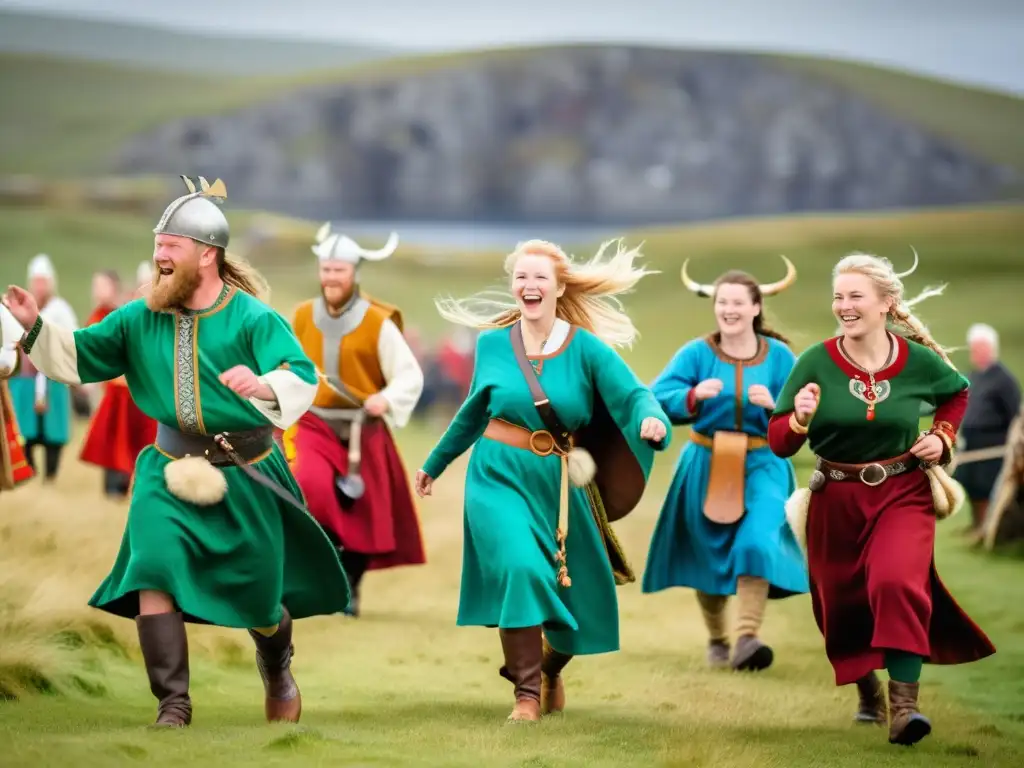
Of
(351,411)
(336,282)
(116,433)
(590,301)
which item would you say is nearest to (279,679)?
(590,301)

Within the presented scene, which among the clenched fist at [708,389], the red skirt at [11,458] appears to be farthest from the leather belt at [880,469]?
the red skirt at [11,458]

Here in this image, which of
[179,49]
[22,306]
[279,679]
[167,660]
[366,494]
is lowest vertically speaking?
[279,679]

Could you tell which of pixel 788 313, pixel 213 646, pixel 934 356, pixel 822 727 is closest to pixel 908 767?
pixel 822 727

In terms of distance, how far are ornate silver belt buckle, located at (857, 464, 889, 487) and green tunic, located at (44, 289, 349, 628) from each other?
6.55 ft

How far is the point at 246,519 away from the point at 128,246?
25885 mm

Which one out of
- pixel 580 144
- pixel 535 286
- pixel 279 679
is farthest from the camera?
pixel 580 144

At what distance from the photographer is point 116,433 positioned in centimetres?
1156

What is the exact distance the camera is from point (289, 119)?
122ft

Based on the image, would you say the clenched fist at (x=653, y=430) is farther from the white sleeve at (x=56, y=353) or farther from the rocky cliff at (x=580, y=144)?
the rocky cliff at (x=580, y=144)

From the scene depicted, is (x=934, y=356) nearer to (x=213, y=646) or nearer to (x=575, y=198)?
(x=213, y=646)

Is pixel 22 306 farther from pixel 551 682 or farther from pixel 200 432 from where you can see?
pixel 551 682

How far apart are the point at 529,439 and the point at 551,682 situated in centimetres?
98

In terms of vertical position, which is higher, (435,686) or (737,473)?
(737,473)

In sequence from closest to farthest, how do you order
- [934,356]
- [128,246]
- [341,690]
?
1. [934,356]
2. [341,690]
3. [128,246]
